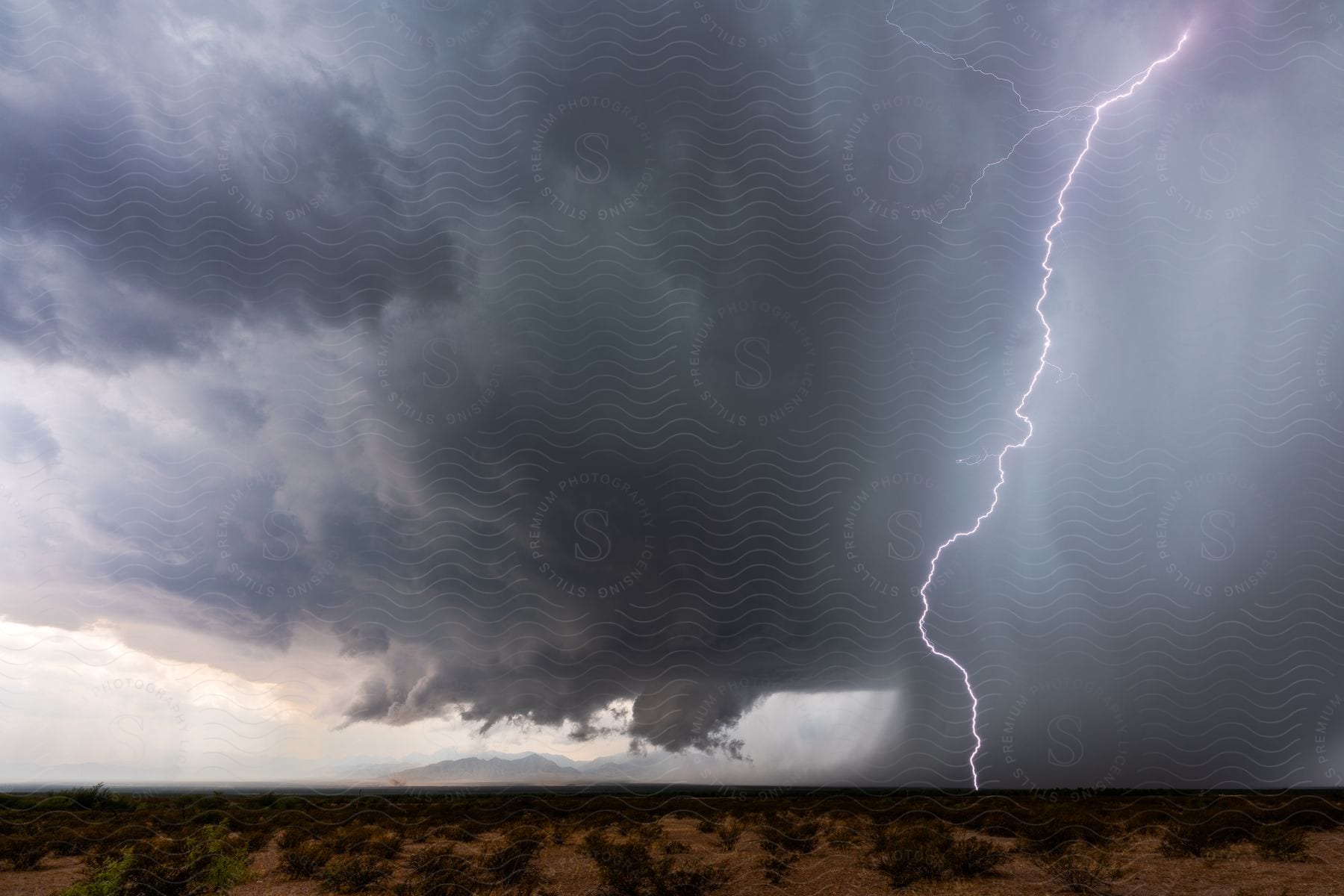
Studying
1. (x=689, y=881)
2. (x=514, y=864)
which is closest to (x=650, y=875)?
(x=689, y=881)

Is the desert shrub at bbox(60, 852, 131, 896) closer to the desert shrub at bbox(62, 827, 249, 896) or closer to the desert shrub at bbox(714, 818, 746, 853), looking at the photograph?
the desert shrub at bbox(62, 827, 249, 896)

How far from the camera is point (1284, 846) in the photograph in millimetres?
14797

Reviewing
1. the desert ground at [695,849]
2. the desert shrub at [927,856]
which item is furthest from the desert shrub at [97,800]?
the desert shrub at [927,856]

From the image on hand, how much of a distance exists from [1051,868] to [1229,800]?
13682 mm

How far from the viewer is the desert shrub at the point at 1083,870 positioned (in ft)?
39.4

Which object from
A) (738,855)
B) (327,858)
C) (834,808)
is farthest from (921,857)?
(327,858)

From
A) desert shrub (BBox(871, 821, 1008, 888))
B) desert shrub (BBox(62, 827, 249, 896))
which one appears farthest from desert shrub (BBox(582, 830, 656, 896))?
desert shrub (BBox(62, 827, 249, 896))

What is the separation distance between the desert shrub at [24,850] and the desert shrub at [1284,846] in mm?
26938

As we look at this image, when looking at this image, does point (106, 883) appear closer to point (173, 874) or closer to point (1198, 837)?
point (173, 874)

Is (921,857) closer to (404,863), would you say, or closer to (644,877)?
(644,877)

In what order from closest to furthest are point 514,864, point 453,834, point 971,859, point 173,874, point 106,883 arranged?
point 106,883, point 173,874, point 971,859, point 514,864, point 453,834

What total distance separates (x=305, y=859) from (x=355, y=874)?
2197mm

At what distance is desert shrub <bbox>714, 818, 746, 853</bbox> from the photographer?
14.7 m

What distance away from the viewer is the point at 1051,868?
12906mm
